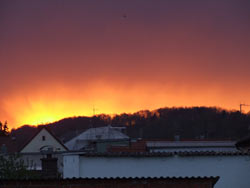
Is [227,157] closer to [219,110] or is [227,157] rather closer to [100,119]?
[100,119]

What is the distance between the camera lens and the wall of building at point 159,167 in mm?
19625

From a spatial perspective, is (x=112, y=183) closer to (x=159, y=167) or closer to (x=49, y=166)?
(x=159, y=167)

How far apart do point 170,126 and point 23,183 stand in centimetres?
7446

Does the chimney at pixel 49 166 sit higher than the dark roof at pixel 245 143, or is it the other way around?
the dark roof at pixel 245 143

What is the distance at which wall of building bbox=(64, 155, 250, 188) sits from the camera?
1962 centimetres

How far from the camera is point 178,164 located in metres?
19.8

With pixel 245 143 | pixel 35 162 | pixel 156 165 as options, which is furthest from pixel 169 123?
pixel 156 165

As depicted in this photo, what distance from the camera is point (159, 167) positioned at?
19.7 metres

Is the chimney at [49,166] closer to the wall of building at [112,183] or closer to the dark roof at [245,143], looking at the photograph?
the wall of building at [112,183]

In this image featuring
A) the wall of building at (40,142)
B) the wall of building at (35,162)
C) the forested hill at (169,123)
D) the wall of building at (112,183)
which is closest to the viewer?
the wall of building at (112,183)

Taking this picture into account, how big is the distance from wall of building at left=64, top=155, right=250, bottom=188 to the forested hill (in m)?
56.3

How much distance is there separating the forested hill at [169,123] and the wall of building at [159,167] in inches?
2217

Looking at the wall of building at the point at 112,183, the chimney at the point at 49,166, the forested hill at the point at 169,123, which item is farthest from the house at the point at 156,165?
the forested hill at the point at 169,123

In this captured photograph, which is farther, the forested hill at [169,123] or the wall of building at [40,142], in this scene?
the forested hill at [169,123]
